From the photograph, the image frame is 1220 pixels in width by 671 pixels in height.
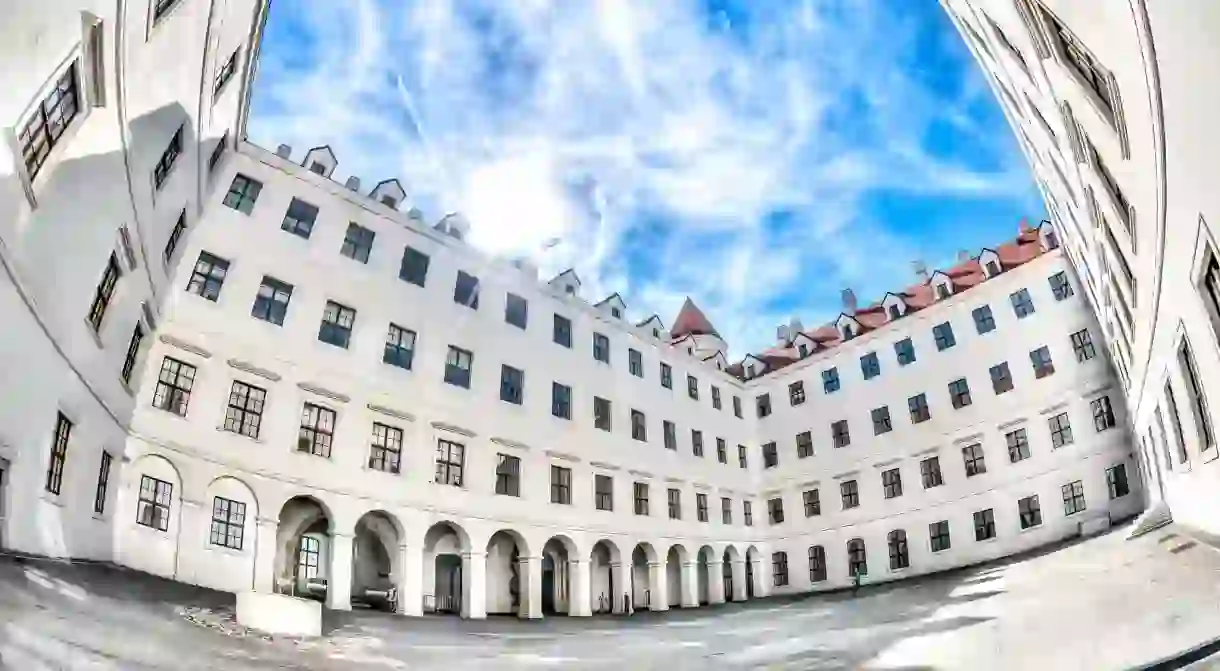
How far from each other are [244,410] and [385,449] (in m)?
1.42

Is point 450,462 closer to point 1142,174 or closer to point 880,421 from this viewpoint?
point 1142,174

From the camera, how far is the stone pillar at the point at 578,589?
8.15 m

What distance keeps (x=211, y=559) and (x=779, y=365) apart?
36.3 feet

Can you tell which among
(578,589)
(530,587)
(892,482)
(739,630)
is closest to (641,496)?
(578,589)

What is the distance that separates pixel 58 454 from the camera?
394cm

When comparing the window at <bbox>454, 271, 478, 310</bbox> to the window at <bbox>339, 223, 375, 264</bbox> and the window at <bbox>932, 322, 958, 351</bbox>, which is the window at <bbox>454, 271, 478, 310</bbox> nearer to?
the window at <bbox>339, 223, 375, 264</bbox>

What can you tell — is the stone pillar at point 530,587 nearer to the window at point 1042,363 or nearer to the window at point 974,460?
the window at point 974,460

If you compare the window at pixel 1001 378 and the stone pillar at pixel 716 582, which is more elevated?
the window at pixel 1001 378

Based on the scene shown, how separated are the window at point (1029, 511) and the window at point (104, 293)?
36.2 feet

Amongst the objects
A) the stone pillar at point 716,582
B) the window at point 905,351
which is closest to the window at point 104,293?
the stone pillar at point 716,582

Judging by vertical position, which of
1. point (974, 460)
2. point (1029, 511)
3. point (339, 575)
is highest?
point (974, 460)

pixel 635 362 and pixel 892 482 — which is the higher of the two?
pixel 635 362

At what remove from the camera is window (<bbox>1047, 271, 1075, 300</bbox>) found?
37.5 ft

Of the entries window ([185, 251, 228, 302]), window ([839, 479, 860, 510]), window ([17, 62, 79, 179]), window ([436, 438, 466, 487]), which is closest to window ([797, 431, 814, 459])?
window ([839, 479, 860, 510])
